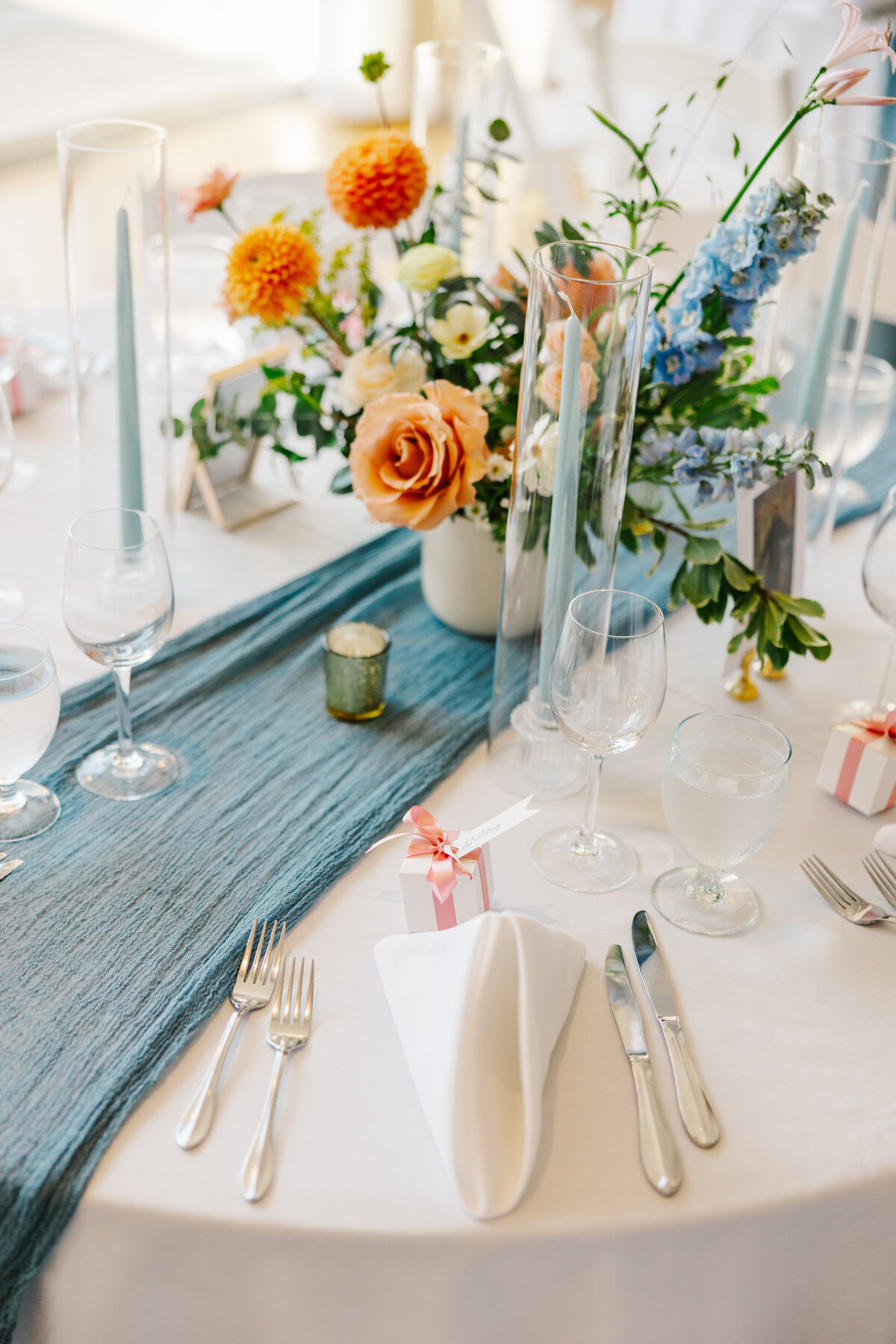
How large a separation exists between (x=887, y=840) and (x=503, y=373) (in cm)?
55

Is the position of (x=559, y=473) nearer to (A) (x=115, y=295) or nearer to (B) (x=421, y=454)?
(B) (x=421, y=454)

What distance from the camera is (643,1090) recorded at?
30.0 inches

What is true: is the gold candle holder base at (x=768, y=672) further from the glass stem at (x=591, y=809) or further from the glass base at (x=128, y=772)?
the glass base at (x=128, y=772)

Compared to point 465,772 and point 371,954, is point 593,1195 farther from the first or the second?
point 465,772

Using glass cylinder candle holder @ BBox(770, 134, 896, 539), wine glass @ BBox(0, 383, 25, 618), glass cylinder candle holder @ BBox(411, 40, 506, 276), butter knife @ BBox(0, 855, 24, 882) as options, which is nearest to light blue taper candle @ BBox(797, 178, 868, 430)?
glass cylinder candle holder @ BBox(770, 134, 896, 539)

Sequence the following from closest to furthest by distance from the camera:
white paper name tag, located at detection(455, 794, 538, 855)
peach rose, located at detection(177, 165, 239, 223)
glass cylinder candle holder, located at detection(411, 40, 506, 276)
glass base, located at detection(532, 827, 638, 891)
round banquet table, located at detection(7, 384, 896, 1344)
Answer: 1. round banquet table, located at detection(7, 384, 896, 1344)
2. white paper name tag, located at detection(455, 794, 538, 855)
3. glass base, located at detection(532, 827, 638, 891)
4. peach rose, located at detection(177, 165, 239, 223)
5. glass cylinder candle holder, located at detection(411, 40, 506, 276)

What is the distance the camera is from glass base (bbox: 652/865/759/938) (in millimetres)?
918

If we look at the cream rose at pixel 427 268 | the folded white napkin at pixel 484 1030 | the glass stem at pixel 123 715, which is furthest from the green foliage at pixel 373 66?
the folded white napkin at pixel 484 1030

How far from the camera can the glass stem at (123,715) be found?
1.01 meters

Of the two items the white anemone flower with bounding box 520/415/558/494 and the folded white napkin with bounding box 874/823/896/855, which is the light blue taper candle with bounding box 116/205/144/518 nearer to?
the white anemone flower with bounding box 520/415/558/494

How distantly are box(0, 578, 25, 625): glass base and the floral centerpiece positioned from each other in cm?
35

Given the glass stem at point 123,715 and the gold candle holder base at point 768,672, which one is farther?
the gold candle holder base at point 768,672

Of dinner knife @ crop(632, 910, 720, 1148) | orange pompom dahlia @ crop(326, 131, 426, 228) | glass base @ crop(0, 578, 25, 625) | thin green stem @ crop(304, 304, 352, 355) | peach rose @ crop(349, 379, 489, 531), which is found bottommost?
dinner knife @ crop(632, 910, 720, 1148)

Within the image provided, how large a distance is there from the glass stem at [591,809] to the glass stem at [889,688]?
339 millimetres
